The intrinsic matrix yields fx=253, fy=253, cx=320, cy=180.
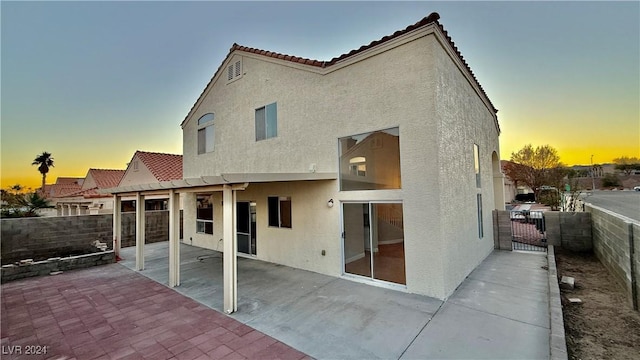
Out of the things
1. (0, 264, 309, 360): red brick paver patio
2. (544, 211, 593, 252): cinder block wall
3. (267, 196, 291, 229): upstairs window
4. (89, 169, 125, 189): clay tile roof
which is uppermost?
(89, 169, 125, 189): clay tile roof

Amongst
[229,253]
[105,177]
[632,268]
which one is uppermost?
[105,177]

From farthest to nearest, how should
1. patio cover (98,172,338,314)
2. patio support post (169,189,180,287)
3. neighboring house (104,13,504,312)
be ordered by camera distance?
patio support post (169,189,180,287)
neighboring house (104,13,504,312)
patio cover (98,172,338,314)

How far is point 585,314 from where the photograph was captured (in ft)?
17.7

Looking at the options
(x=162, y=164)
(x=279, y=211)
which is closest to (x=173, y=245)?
(x=279, y=211)

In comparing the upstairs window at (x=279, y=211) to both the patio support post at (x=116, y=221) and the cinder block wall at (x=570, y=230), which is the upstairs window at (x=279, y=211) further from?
the cinder block wall at (x=570, y=230)

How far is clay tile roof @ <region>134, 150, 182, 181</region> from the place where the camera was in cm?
1764

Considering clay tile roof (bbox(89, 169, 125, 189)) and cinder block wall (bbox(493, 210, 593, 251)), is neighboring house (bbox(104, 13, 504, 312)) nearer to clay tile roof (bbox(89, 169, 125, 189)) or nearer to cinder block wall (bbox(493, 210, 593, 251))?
cinder block wall (bbox(493, 210, 593, 251))

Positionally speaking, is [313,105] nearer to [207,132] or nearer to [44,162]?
[207,132]

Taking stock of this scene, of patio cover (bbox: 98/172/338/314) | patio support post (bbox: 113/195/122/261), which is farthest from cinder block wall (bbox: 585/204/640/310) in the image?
patio support post (bbox: 113/195/122/261)

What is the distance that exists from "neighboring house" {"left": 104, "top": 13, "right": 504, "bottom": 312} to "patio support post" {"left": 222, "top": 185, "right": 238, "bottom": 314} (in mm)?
23

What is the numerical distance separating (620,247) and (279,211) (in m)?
10.0

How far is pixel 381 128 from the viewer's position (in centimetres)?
700

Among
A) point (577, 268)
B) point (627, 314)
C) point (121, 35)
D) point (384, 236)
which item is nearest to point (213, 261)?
point (384, 236)

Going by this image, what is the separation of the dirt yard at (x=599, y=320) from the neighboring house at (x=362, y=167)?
2.22 meters
